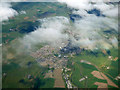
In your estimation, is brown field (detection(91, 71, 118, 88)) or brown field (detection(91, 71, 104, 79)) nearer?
brown field (detection(91, 71, 118, 88))

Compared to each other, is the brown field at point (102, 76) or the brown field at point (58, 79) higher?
the brown field at point (58, 79)

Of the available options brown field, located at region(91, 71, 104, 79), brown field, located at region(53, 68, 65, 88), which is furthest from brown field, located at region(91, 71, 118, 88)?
brown field, located at region(53, 68, 65, 88)

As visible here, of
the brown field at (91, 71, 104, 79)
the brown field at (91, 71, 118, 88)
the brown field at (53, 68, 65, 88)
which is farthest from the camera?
the brown field at (91, 71, 104, 79)

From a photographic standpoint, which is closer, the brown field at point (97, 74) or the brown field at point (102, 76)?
the brown field at point (102, 76)

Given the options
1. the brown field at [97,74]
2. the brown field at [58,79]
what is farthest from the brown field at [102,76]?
the brown field at [58,79]

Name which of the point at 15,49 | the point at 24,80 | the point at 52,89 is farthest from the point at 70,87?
the point at 15,49

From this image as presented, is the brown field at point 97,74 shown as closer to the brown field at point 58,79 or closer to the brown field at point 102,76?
the brown field at point 102,76

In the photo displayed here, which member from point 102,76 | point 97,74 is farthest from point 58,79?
point 102,76

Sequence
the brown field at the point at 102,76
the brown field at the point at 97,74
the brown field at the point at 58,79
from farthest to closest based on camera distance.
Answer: the brown field at the point at 97,74
the brown field at the point at 102,76
the brown field at the point at 58,79

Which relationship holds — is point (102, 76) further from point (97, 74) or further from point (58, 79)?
point (58, 79)

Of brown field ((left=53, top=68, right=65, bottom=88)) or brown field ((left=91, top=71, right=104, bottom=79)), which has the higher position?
brown field ((left=53, top=68, right=65, bottom=88))

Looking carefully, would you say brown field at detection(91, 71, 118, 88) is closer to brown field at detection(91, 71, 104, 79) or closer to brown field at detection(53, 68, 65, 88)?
brown field at detection(91, 71, 104, 79)
